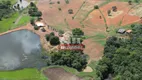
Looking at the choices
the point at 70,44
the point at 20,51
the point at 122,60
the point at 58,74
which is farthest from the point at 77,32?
the point at 122,60

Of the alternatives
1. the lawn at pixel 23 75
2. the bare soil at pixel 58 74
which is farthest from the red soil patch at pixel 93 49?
the lawn at pixel 23 75

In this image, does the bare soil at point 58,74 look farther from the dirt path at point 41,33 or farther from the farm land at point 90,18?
the dirt path at point 41,33

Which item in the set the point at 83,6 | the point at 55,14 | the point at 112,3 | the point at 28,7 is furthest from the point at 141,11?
the point at 28,7

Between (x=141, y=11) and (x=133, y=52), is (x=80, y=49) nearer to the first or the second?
(x=133, y=52)

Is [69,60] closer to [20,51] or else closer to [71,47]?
[71,47]

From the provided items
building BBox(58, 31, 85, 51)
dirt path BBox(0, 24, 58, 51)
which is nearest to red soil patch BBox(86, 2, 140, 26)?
dirt path BBox(0, 24, 58, 51)

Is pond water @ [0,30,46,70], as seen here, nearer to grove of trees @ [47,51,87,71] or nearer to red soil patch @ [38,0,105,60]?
grove of trees @ [47,51,87,71]
